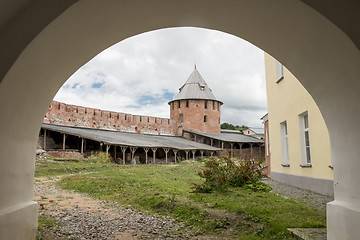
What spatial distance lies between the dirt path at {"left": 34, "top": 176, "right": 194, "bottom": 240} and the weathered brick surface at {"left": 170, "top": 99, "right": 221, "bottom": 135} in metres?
33.0

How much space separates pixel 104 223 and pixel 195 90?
3745 centimetres

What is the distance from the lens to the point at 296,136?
812 centimetres

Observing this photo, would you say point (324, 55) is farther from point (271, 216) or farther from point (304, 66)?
point (271, 216)

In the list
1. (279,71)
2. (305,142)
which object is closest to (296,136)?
(305,142)

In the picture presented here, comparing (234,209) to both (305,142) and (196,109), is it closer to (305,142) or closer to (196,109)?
(305,142)

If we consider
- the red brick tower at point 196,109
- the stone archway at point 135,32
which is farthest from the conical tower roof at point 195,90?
the stone archway at point 135,32

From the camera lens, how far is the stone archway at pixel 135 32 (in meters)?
2.04

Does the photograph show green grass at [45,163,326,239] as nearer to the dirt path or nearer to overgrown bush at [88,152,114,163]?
the dirt path

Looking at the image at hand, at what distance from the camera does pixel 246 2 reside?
235 centimetres

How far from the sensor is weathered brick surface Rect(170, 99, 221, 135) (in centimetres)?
3891

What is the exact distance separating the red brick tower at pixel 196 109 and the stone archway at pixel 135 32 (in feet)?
117

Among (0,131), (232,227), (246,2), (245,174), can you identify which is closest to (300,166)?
(245,174)

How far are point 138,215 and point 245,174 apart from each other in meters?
4.08

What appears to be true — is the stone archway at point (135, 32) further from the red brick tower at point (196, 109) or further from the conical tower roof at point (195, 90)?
the conical tower roof at point (195, 90)
